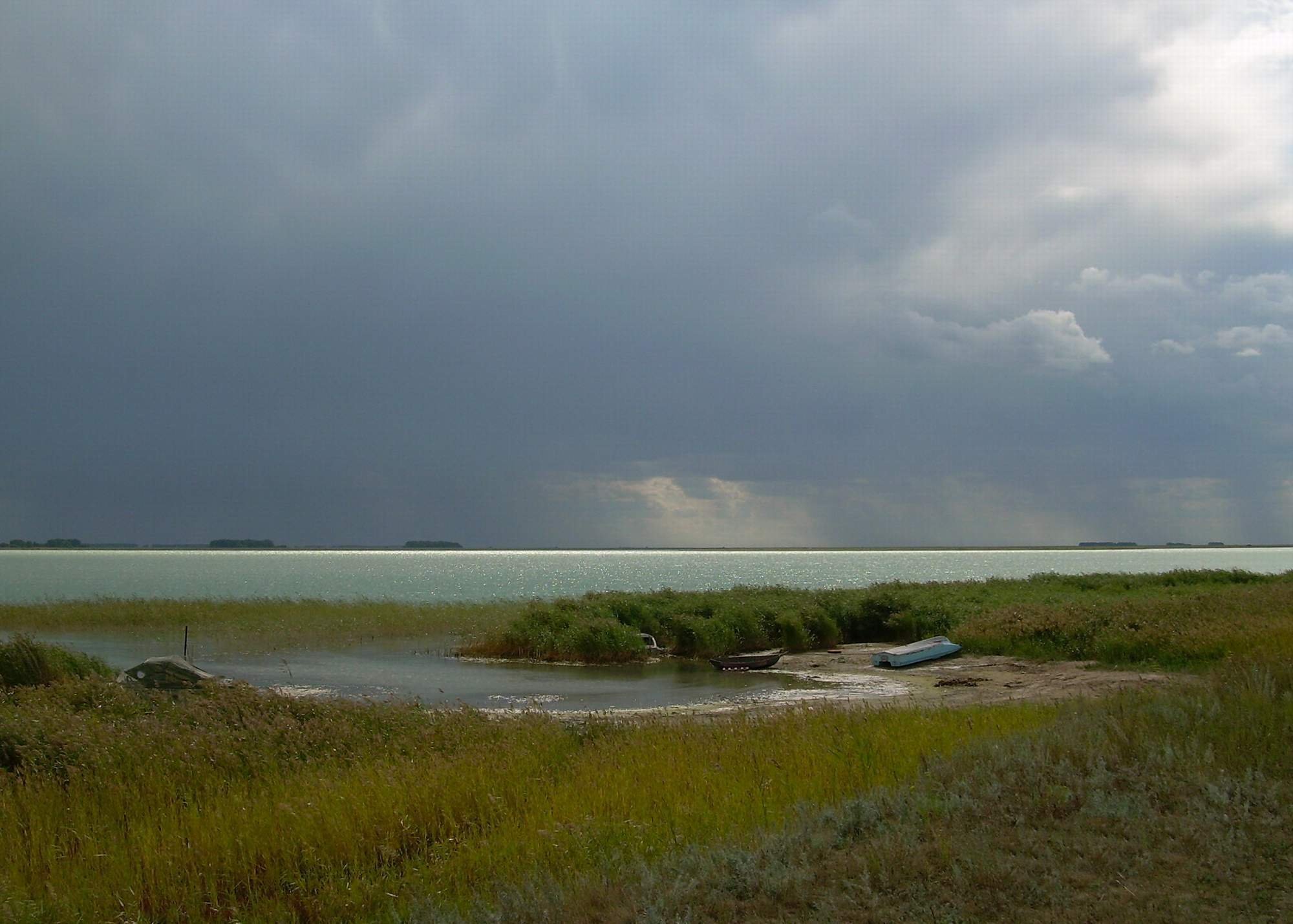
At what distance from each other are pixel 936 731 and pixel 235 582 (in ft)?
332

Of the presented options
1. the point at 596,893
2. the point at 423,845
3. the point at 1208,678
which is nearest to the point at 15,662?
the point at 423,845

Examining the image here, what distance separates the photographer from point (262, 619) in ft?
135

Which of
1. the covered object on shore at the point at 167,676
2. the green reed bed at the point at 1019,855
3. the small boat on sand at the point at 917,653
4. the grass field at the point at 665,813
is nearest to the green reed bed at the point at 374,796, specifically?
the grass field at the point at 665,813

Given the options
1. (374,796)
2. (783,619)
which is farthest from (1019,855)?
(783,619)

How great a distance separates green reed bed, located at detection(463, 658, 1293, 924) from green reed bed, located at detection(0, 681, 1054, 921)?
74 cm

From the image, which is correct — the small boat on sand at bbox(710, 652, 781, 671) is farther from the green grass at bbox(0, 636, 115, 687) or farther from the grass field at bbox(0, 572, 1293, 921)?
the green grass at bbox(0, 636, 115, 687)

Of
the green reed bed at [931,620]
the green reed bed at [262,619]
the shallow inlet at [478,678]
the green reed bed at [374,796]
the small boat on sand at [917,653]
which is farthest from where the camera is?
the green reed bed at [262,619]

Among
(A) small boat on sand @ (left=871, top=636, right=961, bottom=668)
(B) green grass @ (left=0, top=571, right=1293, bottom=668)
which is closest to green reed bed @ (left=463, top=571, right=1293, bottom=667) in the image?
(B) green grass @ (left=0, top=571, right=1293, bottom=668)

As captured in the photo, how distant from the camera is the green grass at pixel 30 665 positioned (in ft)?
62.7

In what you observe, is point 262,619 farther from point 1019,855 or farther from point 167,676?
point 1019,855

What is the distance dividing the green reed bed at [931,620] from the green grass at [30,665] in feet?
47.7

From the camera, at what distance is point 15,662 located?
63.4ft

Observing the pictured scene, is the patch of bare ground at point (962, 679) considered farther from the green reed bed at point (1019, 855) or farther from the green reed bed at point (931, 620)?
the green reed bed at point (1019, 855)

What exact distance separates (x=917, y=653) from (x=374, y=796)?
69.5ft
